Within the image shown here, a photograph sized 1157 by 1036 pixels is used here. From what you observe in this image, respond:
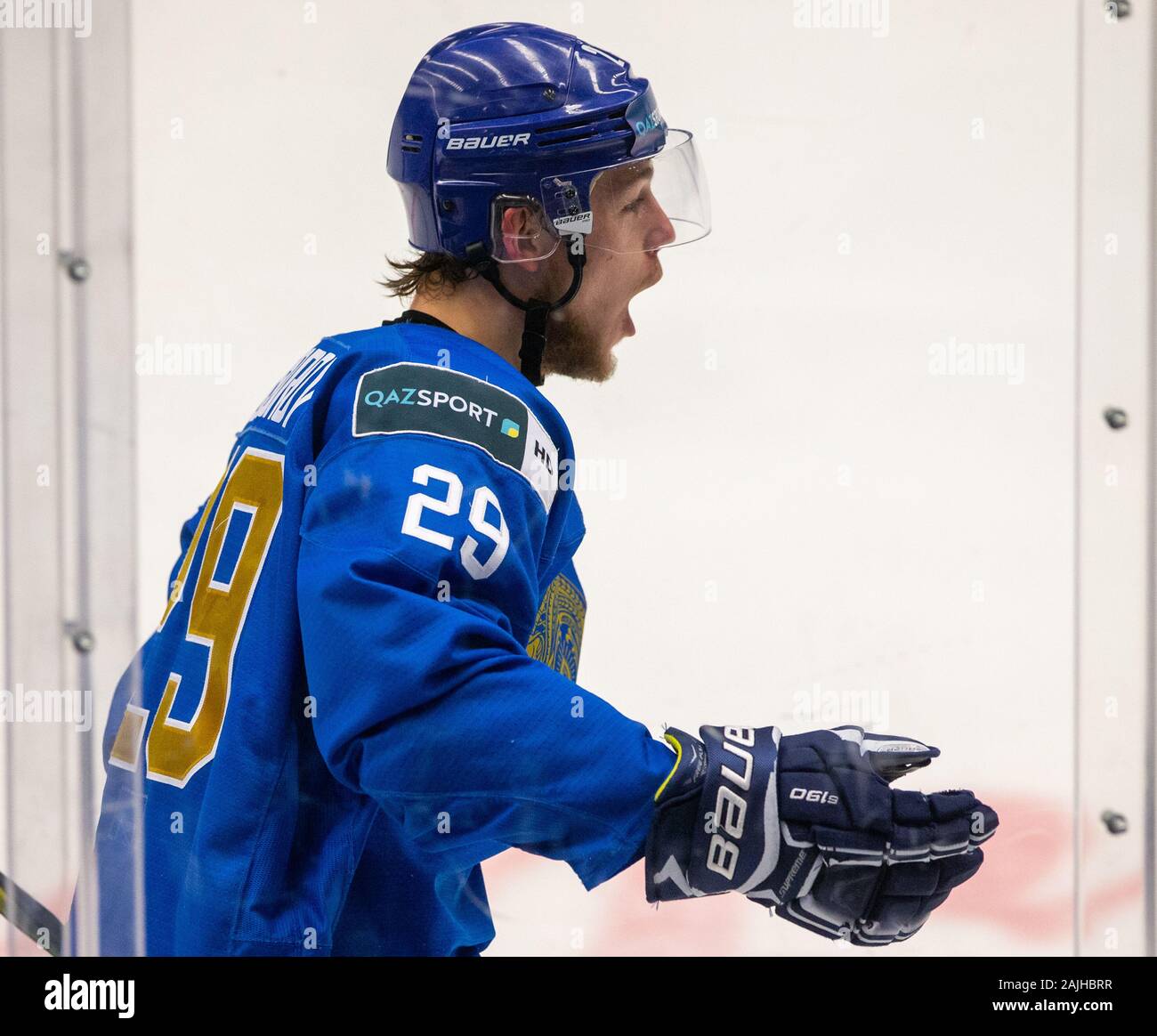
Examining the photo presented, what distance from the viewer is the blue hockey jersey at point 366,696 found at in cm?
79

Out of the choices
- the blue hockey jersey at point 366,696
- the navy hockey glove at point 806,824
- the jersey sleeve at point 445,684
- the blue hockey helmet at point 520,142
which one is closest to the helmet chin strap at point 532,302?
the blue hockey helmet at point 520,142

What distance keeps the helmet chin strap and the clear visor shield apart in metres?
0.01

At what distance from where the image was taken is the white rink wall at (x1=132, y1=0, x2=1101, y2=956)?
145 centimetres

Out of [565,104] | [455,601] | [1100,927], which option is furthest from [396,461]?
[1100,927]

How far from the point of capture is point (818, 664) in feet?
4.88

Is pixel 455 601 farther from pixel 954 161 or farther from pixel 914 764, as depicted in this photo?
pixel 954 161

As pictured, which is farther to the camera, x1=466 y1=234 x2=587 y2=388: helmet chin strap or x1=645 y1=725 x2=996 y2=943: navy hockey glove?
x1=466 y1=234 x2=587 y2=388: helmet chin strap

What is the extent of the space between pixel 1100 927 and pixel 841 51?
108cm

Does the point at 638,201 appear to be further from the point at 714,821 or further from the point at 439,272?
the point at 714,821

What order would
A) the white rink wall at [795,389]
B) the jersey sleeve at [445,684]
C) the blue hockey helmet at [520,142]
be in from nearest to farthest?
the jersey sleeve at [445,684] → the blue hockey helmet at [520,142] → the white rink wall at [795,389]

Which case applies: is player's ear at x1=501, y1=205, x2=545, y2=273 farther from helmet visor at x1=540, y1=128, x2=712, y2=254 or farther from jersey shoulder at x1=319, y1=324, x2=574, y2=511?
jersey shoulder at x1=319, y1=324, x2=574, y2=511

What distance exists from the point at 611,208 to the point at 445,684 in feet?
1.97

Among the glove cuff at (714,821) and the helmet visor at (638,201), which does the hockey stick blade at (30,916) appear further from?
the helmet visor at (638,201)

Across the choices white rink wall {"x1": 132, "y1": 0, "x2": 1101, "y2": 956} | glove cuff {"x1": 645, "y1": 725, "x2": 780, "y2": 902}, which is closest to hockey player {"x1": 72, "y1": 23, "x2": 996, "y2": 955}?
glove cuff {"x1": 645, "y1": 725, "x2": 780, "y2": 902}
